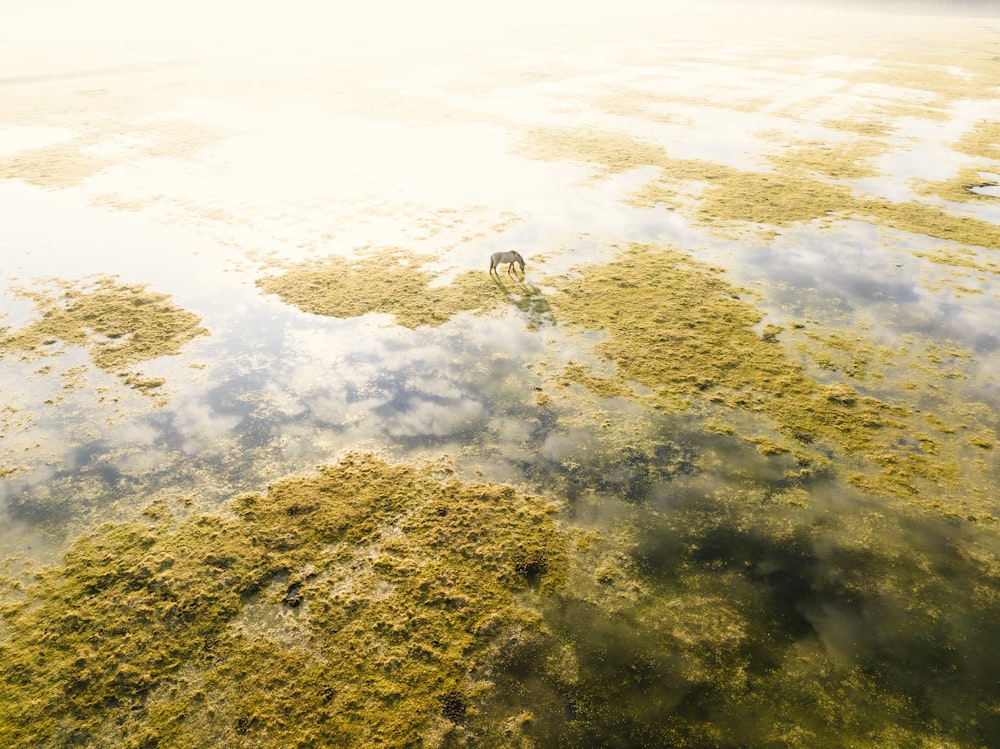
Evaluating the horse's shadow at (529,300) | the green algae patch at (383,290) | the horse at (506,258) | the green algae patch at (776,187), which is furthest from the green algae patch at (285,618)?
the green algae patch at (776,187)

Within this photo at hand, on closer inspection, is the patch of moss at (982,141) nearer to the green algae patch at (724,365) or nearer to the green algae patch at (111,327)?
the green algae patch at (724,365)

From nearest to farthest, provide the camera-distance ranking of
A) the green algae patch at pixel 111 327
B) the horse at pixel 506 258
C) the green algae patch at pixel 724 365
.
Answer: the green algae patch at pixel 724 365, the green algae patch at pixel 111 327, the horse at pixel 506 258

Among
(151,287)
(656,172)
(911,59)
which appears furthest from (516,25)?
(151,287)

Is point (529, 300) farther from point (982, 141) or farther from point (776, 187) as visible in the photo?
point (982, 141)

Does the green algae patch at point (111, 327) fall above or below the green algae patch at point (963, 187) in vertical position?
below

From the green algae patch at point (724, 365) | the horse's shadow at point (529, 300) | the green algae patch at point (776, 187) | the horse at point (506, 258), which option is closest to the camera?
the green algae patch at point (724, 365)

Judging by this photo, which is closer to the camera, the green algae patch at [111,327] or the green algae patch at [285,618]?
the green algae patch at [285,618]

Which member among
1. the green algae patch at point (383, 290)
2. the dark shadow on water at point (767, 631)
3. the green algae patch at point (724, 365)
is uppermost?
the green algae patch at point (724, 365)

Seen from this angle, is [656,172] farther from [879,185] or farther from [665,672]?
[665,672]
